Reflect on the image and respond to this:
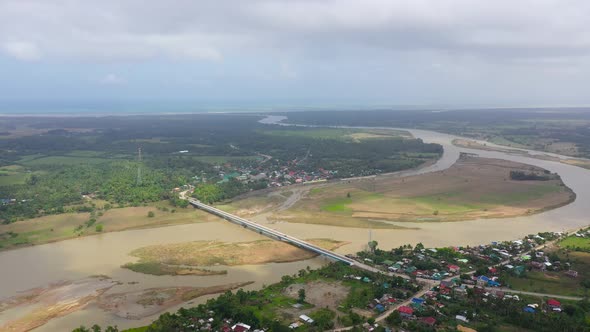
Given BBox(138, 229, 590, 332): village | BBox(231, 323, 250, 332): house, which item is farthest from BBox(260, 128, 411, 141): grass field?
BBox(231, 323, 250, 332): house

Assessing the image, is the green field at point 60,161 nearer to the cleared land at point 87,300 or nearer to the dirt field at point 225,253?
the dirt field at point 225,253

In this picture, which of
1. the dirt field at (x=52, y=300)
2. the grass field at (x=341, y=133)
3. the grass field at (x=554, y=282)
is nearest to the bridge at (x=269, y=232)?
the grass field at (x=554, y=282)

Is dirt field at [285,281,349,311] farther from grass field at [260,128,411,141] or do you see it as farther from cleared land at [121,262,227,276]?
grass field at [260,128,411,141]

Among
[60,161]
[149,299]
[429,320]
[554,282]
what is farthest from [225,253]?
[60,161]

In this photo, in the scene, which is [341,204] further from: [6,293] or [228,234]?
[6,293]

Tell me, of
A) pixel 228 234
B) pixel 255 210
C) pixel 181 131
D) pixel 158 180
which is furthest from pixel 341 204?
pixel 181 131

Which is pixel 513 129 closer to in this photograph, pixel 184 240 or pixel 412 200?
pixel 412 200

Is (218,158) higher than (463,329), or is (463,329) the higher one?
(218,158)

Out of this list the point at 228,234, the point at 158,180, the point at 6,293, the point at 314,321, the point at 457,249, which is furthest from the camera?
the point at 158,180
